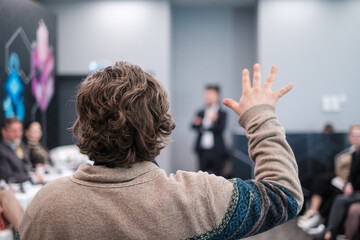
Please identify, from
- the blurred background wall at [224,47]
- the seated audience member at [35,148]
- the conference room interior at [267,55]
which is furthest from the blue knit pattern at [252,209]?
the blurred background wall at [224,47]

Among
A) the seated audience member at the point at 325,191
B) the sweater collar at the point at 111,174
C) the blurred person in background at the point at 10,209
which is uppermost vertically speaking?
the sweater collar at the point at 111,174

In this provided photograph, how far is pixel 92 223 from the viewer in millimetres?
736

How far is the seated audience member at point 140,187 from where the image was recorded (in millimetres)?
741

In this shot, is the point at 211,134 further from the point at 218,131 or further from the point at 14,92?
the point at 14,92

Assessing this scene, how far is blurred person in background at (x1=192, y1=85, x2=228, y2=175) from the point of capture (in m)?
5.11

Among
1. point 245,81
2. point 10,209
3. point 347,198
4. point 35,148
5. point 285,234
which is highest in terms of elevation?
point 245,81

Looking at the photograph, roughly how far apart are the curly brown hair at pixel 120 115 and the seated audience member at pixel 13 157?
2.66 meters

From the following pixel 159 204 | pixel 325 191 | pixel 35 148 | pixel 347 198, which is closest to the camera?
pixel 159 204

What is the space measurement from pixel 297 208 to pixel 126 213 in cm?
38

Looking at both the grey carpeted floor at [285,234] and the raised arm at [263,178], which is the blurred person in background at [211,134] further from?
the raised arm at [263,178]

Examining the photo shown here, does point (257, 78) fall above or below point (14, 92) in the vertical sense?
above

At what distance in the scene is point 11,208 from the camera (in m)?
2.46

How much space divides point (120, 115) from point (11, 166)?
9.55ft

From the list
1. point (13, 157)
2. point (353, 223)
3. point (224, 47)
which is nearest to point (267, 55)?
point (224, 47)
